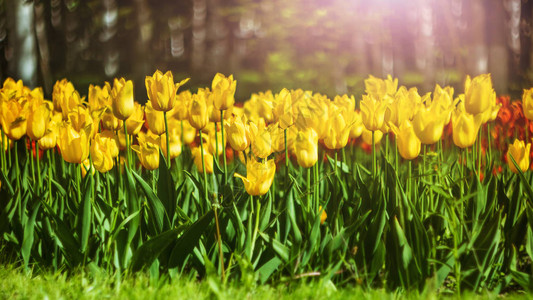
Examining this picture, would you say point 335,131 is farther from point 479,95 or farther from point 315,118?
point 479,95

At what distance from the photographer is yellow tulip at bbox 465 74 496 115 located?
184 cm

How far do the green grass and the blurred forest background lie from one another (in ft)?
21.0

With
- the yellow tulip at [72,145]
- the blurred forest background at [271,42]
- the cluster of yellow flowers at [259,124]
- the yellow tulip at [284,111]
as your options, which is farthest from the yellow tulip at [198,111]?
the blurred forest background at [271,42]

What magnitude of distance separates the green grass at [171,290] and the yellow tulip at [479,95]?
0.66 metres

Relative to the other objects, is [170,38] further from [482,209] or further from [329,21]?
[482,209]

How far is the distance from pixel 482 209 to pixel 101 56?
10834 mm

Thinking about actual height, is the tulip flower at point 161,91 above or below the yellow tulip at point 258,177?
above

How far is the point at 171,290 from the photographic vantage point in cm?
166

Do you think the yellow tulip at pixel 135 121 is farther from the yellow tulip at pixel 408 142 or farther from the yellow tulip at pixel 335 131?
the yellow tulip at pixel 408 142

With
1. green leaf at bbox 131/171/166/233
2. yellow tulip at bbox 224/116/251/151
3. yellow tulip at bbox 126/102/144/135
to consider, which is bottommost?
green leaf at bbox 131/171/166/233

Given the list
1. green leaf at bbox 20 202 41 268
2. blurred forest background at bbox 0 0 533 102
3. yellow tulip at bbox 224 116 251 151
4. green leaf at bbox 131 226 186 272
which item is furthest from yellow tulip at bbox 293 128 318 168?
blurred forest background at bbox 0 0 533 102

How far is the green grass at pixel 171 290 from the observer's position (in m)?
1.60

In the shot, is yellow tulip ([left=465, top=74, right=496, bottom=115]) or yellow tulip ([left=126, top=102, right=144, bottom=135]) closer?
yellow tulip ([left=465, top=74, right=496, bottom=115])

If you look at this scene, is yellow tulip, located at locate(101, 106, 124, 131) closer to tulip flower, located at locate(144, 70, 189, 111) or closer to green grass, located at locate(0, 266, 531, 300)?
tulip flower, located at locate(144, 70, 189, 111)
